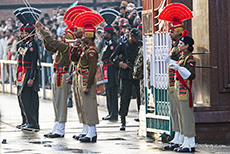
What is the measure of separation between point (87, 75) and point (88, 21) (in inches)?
38.4

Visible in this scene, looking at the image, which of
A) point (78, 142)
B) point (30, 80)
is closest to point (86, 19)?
point (78, 142)

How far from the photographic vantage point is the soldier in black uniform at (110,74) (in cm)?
1631

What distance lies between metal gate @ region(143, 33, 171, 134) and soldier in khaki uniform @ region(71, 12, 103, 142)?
3.48 feet

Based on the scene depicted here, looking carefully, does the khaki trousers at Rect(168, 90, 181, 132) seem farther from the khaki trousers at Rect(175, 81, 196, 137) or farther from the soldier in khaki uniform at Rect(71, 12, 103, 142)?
the soldier in khaki uniform at Rect(71, 12, 103, 142)

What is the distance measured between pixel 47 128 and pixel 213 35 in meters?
4.60

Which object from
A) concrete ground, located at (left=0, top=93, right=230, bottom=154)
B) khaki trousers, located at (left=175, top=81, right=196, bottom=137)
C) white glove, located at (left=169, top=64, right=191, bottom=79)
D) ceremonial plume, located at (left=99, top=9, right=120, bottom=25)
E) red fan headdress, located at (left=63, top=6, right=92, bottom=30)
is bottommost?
concrete ground, located at (left=0, top=93, right=230, bottom=154)

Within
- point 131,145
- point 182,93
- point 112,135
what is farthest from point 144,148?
point 112,135

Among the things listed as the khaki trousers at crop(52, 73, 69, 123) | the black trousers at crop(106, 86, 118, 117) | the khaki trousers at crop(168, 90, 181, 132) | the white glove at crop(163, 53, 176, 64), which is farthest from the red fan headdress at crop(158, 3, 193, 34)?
the black trousers at crop(106, 86, 118, 117)

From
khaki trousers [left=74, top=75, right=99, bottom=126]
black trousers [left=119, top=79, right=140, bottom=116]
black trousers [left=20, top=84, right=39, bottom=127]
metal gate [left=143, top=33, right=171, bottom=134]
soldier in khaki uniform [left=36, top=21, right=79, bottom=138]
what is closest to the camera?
metal gate [left=143, top=33, right=171, bottom=134]

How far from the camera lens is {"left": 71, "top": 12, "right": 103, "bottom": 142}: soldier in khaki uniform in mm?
12031

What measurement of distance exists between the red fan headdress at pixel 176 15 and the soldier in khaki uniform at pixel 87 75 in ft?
4.95

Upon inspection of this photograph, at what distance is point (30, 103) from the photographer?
47.2 ft

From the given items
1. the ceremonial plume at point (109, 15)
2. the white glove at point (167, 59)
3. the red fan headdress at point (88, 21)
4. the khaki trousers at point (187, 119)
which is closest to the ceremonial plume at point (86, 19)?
the red fan headdress at point (88, 21)

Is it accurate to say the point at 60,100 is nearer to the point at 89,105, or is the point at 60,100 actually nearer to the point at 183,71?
the point at 89,105
